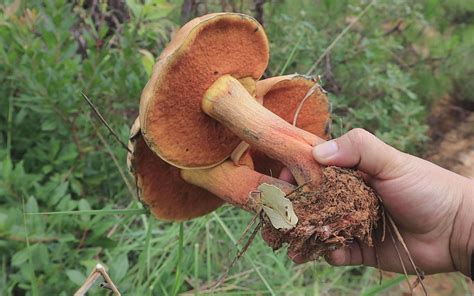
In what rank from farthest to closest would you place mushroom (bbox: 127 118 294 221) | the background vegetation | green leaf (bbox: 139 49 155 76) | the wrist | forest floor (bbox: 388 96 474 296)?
1. forest floor (bbox: 388 96 474 296)
2. green leaf (bbox: 139 49 155 76)
3. the background vegetation
4. the wrist
5. mushroom (bbox: 127 118 294 221)

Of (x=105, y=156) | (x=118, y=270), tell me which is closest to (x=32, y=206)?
(x=118, y=270)

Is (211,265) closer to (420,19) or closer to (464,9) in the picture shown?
(420,19)

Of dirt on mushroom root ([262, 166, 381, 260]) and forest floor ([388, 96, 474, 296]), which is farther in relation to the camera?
forest floor ([388, 96, 474, 296])

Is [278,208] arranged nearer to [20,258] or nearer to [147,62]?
[20,258]

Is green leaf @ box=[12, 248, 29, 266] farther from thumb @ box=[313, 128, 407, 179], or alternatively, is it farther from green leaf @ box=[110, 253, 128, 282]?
thumb @ box=[313, 128, 407, 179]

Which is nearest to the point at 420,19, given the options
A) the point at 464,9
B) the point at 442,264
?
the point at 464,9

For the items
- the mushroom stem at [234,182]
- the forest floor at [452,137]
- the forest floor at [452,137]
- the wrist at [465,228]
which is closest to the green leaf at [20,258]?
the mushroom stem at [234,182]

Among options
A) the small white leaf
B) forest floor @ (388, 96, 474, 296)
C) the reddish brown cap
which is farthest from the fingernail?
forest floor @ (388, 96, 474, 296)
